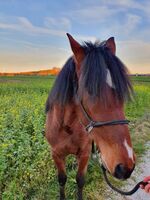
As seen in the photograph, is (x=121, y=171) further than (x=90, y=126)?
No

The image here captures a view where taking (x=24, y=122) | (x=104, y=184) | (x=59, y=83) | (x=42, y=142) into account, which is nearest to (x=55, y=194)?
(x=104, y=184)

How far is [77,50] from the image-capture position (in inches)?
100

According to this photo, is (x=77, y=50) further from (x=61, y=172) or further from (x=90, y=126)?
(x=61, y=172)

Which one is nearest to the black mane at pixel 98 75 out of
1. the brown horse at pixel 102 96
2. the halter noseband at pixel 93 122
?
the brown horse at pixel 102 96

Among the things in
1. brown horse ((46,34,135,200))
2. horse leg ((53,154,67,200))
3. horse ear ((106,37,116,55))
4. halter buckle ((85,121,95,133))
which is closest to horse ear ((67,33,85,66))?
brown horse ((46,34,135,200))

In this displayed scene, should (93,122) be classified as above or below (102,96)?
below

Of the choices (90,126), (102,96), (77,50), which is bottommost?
(90,126)

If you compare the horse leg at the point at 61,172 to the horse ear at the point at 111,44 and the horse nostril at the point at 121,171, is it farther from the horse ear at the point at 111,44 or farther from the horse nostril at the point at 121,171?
the horse nostril at the point at 121,171

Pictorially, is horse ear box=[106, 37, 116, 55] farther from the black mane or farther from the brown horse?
the black mane

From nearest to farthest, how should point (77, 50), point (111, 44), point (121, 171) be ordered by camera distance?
point (121, 171) < point (77, 50) < point (111, 44)

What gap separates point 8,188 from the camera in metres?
4.43

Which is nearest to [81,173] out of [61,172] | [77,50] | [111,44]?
[61,172]

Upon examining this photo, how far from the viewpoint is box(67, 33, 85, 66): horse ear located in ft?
8.32

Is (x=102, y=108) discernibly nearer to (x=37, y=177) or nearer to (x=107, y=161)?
(x=107, y=161)
